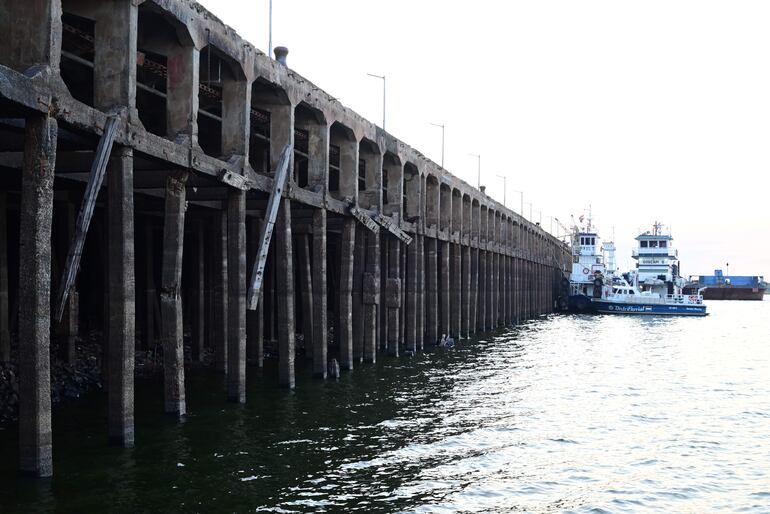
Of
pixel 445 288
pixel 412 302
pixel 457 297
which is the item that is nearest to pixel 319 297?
pixel 412 302

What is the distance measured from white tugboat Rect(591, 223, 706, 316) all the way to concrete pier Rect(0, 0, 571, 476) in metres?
40.9

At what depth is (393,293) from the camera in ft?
102

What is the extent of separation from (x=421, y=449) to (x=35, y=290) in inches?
342

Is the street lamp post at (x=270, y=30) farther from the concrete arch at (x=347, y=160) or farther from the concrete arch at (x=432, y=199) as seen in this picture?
the concrete arch at (x=432, y=199)

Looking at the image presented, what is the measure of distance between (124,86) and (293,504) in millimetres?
8501

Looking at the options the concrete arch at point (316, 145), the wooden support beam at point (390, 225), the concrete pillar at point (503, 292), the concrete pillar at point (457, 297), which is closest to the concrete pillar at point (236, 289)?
the concrete arch at point (316, 145)

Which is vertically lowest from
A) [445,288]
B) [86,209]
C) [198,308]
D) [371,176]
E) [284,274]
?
[198,308]

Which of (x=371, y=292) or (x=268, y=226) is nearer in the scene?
(x=268, y=226)

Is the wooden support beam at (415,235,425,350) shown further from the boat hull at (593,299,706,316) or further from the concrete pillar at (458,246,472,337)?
the boat hull at (593,299,706,316)

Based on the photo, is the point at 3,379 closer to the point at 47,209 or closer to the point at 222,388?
the point at 222,388

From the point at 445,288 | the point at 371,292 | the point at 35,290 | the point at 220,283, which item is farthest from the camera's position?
the point at 445,288

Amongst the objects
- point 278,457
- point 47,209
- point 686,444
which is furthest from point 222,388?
point 686,444

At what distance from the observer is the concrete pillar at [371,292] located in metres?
28.5

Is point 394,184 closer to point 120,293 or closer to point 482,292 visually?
point 482,292
